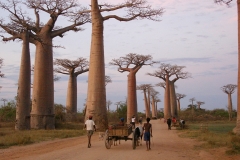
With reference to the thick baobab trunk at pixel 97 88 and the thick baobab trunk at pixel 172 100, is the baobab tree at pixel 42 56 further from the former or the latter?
the thick baobab trunk at pixel 172 100

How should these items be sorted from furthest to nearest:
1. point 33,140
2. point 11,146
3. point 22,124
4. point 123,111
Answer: point 123,111 < point 22,124 < point 33,140 < point 11,146

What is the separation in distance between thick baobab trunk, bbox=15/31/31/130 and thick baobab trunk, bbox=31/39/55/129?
48.7 inches

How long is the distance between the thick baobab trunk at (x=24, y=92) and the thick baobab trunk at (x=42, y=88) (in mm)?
1237

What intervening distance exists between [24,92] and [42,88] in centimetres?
152

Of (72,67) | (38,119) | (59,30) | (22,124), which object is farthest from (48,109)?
(72,67)

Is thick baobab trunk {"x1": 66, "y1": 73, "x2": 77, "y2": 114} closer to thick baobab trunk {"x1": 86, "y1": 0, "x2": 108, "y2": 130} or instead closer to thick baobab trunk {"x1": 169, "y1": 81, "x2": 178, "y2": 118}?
thick baobab trunk {"x1": 169, "y1": 81, "x2": 178, "y2": 118}

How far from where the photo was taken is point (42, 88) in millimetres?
15938

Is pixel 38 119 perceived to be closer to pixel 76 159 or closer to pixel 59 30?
pixel 59 30

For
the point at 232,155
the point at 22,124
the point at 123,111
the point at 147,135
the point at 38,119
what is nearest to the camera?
the point at 232,155

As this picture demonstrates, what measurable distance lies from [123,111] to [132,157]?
29.0 m

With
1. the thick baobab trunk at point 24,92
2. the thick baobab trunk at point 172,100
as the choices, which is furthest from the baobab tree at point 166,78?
the thick baobab trunk at point 24,92

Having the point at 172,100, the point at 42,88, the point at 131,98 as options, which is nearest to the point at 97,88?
the point at 42,88

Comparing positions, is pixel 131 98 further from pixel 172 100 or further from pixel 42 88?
pixel 42 88

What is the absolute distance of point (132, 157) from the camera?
6.71m
